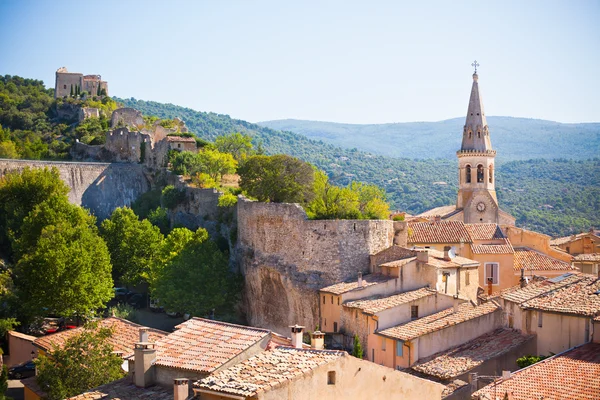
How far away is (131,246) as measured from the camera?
52000 millimetres

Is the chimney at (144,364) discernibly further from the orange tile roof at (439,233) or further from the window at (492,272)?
the window at (492,272)

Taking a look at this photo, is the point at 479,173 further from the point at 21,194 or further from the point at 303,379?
the point at 303,379

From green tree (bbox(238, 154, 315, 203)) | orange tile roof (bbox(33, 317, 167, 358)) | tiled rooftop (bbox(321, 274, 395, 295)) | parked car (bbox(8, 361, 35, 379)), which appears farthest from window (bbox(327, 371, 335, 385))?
green tree (bbox(238, 154, 315, 203))

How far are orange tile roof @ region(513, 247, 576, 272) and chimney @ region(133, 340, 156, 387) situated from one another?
2777cm

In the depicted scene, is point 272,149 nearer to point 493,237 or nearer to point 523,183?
point 523,183

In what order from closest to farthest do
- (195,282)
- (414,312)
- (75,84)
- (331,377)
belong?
(331,377), (414,312), (195,282), (75,84)

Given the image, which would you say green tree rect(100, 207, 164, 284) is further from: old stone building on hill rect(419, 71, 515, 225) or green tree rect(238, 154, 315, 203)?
old stone building on hill rect(419, 71, 515, 225)

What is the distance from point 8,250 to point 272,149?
10241 centimetres

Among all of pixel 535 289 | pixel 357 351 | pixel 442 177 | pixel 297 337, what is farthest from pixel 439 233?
pixel 442 177

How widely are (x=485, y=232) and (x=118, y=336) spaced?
25.0 m

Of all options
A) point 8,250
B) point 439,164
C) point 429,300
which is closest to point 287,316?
point 429,300

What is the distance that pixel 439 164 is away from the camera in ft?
531

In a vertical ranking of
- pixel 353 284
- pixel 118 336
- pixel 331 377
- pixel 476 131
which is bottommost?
pixel 118 336

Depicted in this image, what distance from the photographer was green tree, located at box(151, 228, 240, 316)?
44656mm
